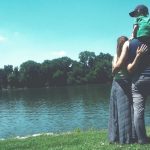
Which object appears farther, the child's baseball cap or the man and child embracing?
the child's baseball cap

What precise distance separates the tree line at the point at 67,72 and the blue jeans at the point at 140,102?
175 meters

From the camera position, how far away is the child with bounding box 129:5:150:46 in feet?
29.1

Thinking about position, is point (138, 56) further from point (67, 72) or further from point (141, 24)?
point (67, 72)

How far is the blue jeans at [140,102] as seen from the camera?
886cm

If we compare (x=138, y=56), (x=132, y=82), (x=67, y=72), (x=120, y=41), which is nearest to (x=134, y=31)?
(x=120, y=41)

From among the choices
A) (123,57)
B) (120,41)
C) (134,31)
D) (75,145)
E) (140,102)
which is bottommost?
(75,145)

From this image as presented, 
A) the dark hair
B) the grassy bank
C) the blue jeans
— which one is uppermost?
the dark hair

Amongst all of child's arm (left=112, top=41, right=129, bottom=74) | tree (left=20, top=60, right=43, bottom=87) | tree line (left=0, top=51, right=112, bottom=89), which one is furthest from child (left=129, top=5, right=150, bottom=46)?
tree (left=20, top=60, right=43, bottom=87)

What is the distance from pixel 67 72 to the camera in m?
194

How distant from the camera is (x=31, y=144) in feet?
39.8

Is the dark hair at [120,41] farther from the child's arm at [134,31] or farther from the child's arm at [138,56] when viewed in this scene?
the child's arm at [138,56]

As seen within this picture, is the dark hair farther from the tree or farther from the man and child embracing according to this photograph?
the tree

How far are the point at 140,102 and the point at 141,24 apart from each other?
67.9 inches

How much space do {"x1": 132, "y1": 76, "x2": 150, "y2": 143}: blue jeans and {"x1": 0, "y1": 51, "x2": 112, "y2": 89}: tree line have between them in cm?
17510
